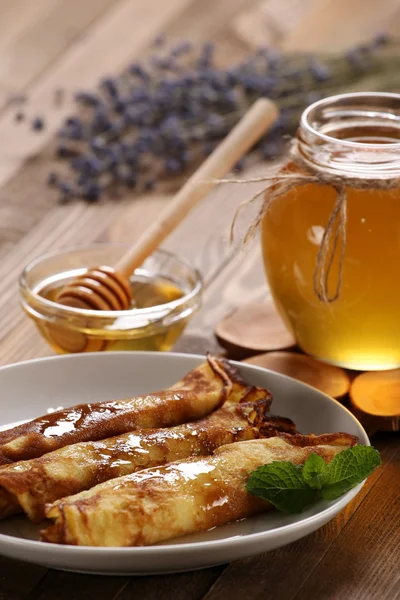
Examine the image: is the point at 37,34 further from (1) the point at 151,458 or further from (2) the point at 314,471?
(2) the point at 314,471

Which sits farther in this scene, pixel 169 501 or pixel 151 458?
pixel 151 458

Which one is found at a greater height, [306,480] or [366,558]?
[306,480]

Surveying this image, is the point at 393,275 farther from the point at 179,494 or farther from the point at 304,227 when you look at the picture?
the point at 179,494

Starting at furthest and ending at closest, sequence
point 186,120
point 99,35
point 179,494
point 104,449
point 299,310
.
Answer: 1. point 99,35
2. point 186,120
3. point 299,310
4. point 104,449
5. point 179,494

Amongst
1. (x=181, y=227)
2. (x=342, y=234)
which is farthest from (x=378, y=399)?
(x=181, y=227)

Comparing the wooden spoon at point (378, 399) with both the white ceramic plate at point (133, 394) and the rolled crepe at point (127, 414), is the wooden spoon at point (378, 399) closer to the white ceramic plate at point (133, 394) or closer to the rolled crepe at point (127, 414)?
the white ceramic plate at point (133, 394)

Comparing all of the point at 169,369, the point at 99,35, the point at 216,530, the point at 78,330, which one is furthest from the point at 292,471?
the point at 99,35

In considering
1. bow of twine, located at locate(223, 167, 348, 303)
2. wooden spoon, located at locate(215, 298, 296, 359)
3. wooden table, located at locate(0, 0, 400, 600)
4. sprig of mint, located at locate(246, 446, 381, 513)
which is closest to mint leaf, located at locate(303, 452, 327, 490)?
sprig of mint, located at locate(246, 446, 381, 513)
